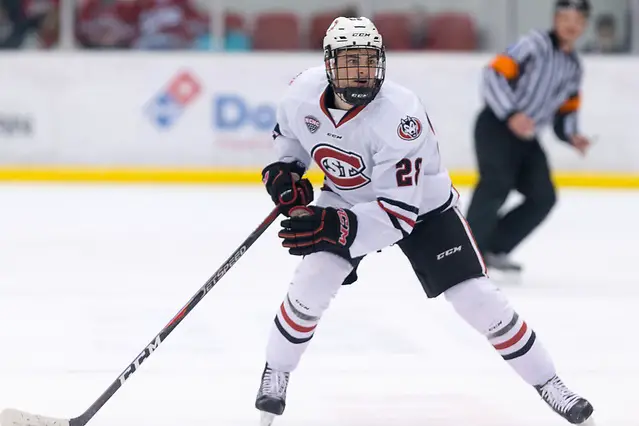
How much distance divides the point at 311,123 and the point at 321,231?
276 millimetres

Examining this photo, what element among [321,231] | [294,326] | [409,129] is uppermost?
[409,129]

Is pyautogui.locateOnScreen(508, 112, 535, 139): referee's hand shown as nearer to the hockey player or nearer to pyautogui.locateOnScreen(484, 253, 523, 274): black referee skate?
pyautogui.locateOnScreen(484, 253, 523, 274): black referee skate

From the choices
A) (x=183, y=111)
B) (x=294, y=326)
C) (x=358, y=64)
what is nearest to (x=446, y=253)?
(x=294, y=326)

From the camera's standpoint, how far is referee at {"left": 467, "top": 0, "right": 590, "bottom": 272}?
5004 millimetres

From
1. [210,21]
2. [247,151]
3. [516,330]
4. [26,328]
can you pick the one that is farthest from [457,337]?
[210,21]

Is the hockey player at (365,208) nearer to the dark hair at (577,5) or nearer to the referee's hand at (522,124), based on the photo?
the referee's hand at (522,124)

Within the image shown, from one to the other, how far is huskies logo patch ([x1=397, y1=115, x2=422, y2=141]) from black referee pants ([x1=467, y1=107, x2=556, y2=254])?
2395 mm

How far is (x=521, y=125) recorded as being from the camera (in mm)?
4934

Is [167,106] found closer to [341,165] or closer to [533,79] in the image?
[533,79]

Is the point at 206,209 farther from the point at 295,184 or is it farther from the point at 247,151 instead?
the point at 295,184

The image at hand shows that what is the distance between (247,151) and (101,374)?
495 centimetres

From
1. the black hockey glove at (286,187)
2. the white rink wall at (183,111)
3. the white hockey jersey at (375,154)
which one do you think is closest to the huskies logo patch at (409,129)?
the white hockey jersey at (375,154)

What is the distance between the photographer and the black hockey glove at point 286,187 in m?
→ 2.84

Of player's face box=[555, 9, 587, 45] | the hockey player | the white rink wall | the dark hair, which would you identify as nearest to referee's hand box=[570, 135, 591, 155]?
player's face box=[555, 9, 587, 45]
